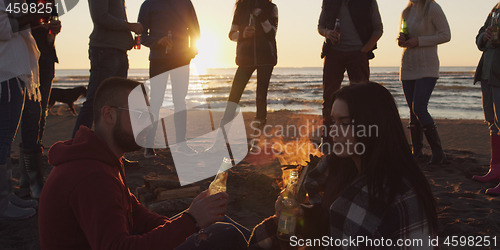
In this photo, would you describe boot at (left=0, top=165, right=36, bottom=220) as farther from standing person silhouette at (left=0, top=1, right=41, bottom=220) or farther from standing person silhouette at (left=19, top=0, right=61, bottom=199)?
standing person silhouette at (left=19, top=0, right=61, bottom=199)

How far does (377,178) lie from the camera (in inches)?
74.8

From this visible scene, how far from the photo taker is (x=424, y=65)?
5113mm

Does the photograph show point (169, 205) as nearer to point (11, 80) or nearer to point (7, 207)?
point (7, 207)

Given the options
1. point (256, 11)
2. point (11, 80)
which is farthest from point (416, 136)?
point (11, 80)

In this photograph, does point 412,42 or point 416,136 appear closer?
point 412,42

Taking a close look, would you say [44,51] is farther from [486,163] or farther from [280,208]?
[486,163]

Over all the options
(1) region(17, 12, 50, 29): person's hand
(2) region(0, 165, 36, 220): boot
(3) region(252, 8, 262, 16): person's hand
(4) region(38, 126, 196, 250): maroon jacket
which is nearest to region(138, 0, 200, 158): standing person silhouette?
(3) region(252, 8, 262, 16): person's hand

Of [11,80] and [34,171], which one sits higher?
[11,80]

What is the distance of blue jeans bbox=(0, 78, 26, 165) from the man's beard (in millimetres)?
1849

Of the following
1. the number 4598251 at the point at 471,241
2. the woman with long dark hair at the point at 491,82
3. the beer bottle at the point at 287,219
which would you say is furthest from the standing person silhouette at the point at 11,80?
the woman with long dark hair at the point at 491,82

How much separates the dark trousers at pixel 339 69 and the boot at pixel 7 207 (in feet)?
12.8

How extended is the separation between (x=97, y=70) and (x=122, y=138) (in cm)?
313

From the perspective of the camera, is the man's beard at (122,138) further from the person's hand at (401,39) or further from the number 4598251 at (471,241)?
the person's hand at (401,39)

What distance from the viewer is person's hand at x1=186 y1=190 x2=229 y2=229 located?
175cm
